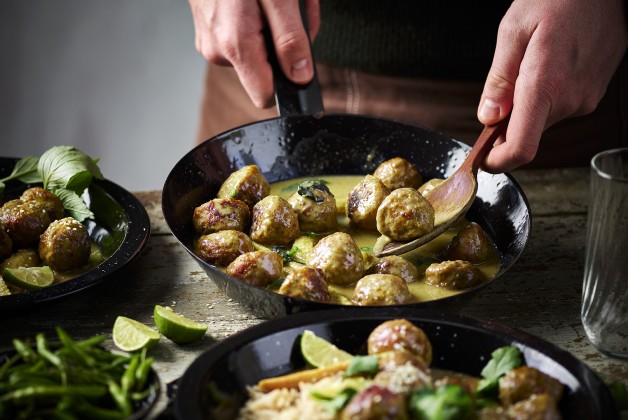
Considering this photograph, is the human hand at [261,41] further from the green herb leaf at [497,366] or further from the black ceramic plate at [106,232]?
the green herb leaf at [497,366]

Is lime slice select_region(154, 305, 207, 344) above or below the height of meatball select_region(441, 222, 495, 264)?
above

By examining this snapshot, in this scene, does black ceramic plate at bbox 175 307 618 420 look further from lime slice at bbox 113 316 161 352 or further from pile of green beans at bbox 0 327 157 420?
lime slice at bbox 113 316 161 352

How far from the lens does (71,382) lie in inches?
67.0

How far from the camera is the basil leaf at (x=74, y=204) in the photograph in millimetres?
2654

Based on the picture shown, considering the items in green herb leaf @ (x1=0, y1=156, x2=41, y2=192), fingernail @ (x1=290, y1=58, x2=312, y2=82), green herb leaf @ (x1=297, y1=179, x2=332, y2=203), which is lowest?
green herb leaf @ (x1=297, y1=179, x2=332, y2=203)

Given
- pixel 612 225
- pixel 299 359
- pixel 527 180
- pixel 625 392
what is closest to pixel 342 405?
pixel 299 359

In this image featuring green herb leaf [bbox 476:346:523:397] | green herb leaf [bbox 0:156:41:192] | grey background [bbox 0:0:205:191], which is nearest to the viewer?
green herb leaf [bbox 476:346:523:397]

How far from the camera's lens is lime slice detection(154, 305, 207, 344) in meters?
2.14

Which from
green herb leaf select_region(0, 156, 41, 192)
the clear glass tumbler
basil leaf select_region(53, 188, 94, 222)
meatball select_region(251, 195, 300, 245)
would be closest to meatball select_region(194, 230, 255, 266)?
meatball select_region(251, 195, 300, 245)

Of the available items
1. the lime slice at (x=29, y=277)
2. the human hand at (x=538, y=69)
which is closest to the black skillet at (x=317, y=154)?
the human hand at (x=538, y=69)

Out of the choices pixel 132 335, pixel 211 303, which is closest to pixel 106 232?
pixel 211 303

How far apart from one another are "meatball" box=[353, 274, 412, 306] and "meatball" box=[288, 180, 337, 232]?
0.45 m

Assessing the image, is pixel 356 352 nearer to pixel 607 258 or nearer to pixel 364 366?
pixel 364 366

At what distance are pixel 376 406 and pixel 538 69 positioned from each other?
133cm
